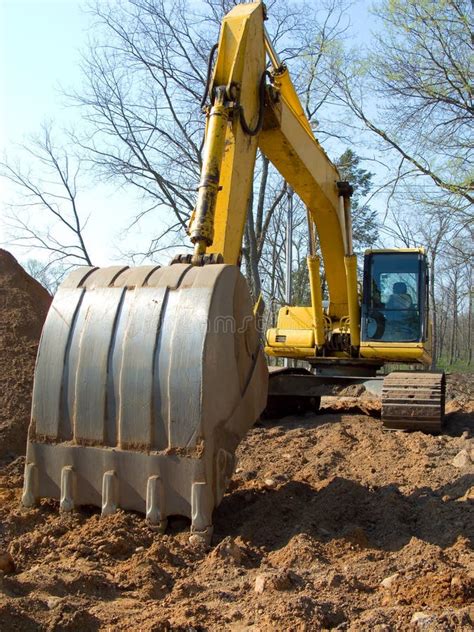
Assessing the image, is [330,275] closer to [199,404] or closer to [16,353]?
[16,353]

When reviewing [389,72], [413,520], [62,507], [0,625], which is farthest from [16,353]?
[389,72]

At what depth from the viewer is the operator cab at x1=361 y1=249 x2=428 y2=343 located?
9312 mm

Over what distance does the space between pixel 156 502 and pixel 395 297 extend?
6.17 metres

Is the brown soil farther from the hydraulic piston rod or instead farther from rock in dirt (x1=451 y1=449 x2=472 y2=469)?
the hydraulic piston rod

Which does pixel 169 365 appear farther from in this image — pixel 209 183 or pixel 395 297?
pixel 395 297

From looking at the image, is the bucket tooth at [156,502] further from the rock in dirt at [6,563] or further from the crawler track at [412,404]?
the crawler track at [412,404]

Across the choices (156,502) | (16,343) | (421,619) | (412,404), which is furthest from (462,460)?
(16,343)

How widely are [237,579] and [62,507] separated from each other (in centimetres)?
130

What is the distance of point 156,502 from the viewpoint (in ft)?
13.4

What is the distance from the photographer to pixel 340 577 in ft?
11.5

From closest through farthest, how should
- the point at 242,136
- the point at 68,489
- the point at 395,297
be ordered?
the point at 68,489 < the point at 242,136 < the point at 395,297

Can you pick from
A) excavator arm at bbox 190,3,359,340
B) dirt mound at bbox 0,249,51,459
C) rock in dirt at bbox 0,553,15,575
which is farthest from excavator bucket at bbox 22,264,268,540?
dirt mound at bbox 0,249,51,459

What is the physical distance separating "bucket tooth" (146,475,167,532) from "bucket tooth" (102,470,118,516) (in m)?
0.22

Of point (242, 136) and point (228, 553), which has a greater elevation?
point (242, 136)
